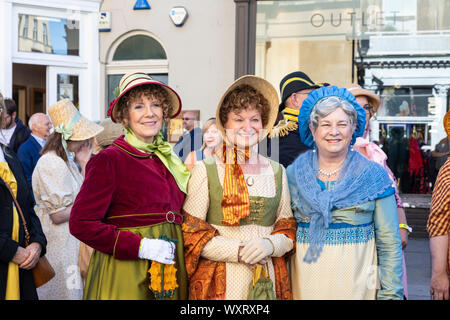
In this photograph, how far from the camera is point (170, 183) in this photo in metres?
2.78

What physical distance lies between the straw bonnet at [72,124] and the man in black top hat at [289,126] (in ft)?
4.74

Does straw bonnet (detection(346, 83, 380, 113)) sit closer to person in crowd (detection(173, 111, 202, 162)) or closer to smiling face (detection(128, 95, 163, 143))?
smiling face (detection(128, 95, 163, 143))

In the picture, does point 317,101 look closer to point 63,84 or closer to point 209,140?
point 209,140

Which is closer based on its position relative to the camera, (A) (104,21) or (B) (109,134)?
(B) (109,134)

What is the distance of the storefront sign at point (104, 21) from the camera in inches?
332

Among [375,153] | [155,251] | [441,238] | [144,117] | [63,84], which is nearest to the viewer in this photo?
[155,251]

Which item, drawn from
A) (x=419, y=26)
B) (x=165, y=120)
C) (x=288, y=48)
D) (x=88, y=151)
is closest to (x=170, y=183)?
(x=165, y=120)

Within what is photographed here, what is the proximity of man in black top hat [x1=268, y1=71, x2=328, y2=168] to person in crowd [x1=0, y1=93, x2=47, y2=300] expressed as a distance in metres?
1.62

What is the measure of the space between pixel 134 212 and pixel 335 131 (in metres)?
1.09

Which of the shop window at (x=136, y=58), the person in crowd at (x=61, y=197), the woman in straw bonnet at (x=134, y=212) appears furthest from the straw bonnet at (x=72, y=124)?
the shop window at (x=136, y=58)

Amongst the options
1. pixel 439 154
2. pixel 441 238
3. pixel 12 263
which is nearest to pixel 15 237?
pixel 12 263

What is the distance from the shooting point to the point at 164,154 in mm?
2885

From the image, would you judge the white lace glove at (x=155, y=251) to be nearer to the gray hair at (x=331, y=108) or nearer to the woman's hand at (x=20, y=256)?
the woman's hand at (x=20, y=256)

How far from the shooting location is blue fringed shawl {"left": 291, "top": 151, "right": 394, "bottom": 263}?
8.69 ft
